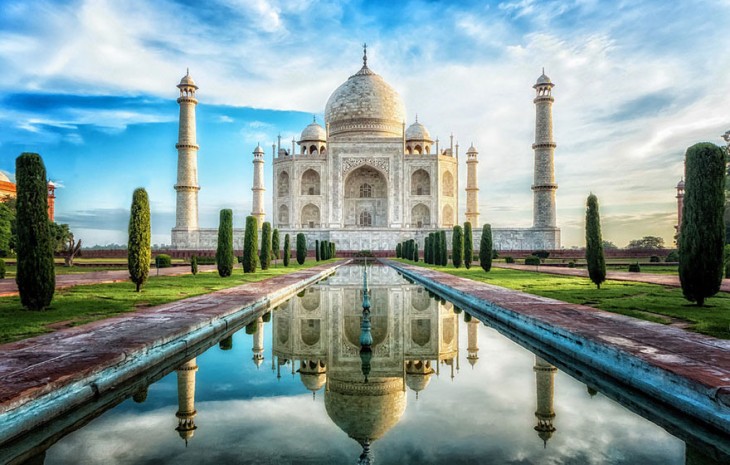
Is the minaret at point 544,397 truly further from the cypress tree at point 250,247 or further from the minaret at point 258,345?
the cypress tree at point 250,247

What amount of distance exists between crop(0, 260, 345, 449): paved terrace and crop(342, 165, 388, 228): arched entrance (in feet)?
85.4

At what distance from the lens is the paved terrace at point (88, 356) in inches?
91.8

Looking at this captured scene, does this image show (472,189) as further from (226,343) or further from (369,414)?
(369,414)

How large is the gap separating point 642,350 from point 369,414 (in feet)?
5.86

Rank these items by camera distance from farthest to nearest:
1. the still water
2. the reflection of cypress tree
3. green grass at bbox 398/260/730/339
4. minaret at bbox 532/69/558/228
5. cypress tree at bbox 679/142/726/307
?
minaret at bbox 532/69/558/228
cypress tree at bbox 679/142/726/307
green grass at bbox 398/260/730/339
the reflection of cypress tree
the still water

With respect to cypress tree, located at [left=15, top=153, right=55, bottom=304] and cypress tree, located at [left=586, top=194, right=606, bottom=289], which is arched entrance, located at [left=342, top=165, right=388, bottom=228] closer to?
cypress tree, located at [left=586, top=194, right=606, bottom=289]

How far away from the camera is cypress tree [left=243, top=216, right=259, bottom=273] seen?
12336 millimetres

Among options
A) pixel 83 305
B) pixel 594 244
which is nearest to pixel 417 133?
pixel 594 244

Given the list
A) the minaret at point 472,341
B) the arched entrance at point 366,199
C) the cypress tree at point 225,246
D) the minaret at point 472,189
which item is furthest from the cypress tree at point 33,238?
the minaret at point 472,189

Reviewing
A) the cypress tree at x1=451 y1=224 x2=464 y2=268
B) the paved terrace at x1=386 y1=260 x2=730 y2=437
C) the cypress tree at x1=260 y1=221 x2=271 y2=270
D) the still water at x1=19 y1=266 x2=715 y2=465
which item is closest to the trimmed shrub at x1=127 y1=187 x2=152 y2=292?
the still water at x1=19 y1=266 x2=715 y2=465

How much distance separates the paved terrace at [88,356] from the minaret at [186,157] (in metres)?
20.5

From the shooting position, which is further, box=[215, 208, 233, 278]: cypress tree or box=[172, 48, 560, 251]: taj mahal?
box=[172, 48, 560, 251]: taj mahal

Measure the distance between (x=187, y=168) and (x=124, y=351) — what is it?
2279 centimetres

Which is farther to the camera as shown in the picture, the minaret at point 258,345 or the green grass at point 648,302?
the green grass at point 648,302
